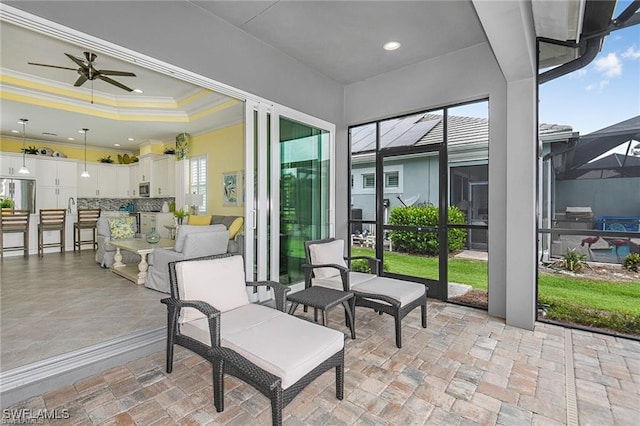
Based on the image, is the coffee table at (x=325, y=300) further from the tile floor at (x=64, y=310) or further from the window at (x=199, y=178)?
the window at (x=199, y=178)

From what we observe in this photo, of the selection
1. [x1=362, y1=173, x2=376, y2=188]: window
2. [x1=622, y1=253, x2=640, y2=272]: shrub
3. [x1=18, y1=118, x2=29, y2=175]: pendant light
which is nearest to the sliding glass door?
[x1=362, y1=173, x2=376, y2=188]: window

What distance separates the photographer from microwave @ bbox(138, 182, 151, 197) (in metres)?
8.81

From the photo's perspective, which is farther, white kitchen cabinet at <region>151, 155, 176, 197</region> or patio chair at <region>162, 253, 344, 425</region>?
white kitchen cabinet at <region>151, 155, 176, 197</region>

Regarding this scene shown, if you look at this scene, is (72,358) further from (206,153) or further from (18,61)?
(206,153)

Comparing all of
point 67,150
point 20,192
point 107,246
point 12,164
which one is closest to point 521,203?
point 107,246

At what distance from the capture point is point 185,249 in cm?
399

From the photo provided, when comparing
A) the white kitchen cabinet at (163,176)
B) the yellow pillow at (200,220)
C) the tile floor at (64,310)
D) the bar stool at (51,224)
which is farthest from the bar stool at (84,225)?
the yellow pillow at (200,220)

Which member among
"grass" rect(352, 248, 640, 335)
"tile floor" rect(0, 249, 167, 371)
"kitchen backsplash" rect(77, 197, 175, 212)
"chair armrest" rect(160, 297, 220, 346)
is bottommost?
"tile floor" rect(0, 249, 167, 371)

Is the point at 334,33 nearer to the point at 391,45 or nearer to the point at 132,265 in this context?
the point at 391,45

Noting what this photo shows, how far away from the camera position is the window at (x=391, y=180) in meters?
4.55

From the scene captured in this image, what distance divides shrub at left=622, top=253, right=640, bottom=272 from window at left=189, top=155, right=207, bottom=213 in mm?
7461

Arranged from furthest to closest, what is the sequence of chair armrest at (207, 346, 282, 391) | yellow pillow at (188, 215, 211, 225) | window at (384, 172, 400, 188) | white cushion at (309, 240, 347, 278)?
1. yellow pillow at (188, 215, 211, 225)
2. window at (384, 172, 400, 188)
3. white cushion at (309, 240, 347, 278)
4. chair armrest at (207, 346, 282, 391)

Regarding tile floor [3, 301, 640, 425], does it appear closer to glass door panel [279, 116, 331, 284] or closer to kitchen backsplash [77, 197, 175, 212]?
glass door panel [279, 116, 331, 284]

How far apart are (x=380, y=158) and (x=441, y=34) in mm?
1796
